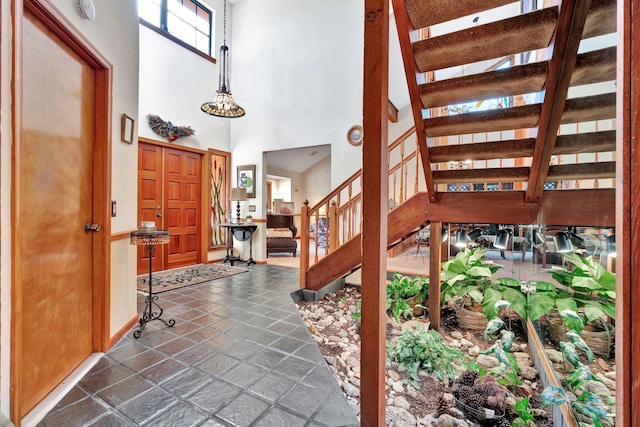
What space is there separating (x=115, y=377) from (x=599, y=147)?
288 centimetres

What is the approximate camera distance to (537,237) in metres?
2.37

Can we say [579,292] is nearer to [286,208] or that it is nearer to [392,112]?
[392,112]

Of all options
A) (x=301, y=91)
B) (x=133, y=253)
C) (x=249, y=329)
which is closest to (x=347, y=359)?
(x=249, y=329)

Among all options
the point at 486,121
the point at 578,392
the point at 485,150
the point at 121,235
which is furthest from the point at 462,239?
the point at 121,235

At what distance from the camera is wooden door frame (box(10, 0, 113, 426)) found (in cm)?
112

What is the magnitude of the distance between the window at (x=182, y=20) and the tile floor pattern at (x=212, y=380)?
4.47m

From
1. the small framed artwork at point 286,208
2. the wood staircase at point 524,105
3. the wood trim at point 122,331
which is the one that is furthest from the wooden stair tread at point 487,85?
the small framed artwork at point 286,208

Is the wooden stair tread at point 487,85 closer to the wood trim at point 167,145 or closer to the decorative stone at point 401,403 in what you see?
the decorative stone at point 401,403

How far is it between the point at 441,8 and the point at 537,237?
1.92m

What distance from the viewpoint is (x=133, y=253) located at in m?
2.38

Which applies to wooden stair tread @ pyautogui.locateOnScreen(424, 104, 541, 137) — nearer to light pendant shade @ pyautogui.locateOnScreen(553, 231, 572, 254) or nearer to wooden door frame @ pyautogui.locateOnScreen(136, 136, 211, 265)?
light pendant shade @ pyautogui.locateOnScreen(553, 231, 572, 254)

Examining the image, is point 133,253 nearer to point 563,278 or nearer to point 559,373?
point 559,373

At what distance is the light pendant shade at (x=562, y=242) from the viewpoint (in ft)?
6.34

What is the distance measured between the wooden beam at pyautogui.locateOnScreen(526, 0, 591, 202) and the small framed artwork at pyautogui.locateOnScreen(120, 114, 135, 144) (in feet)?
8.99
